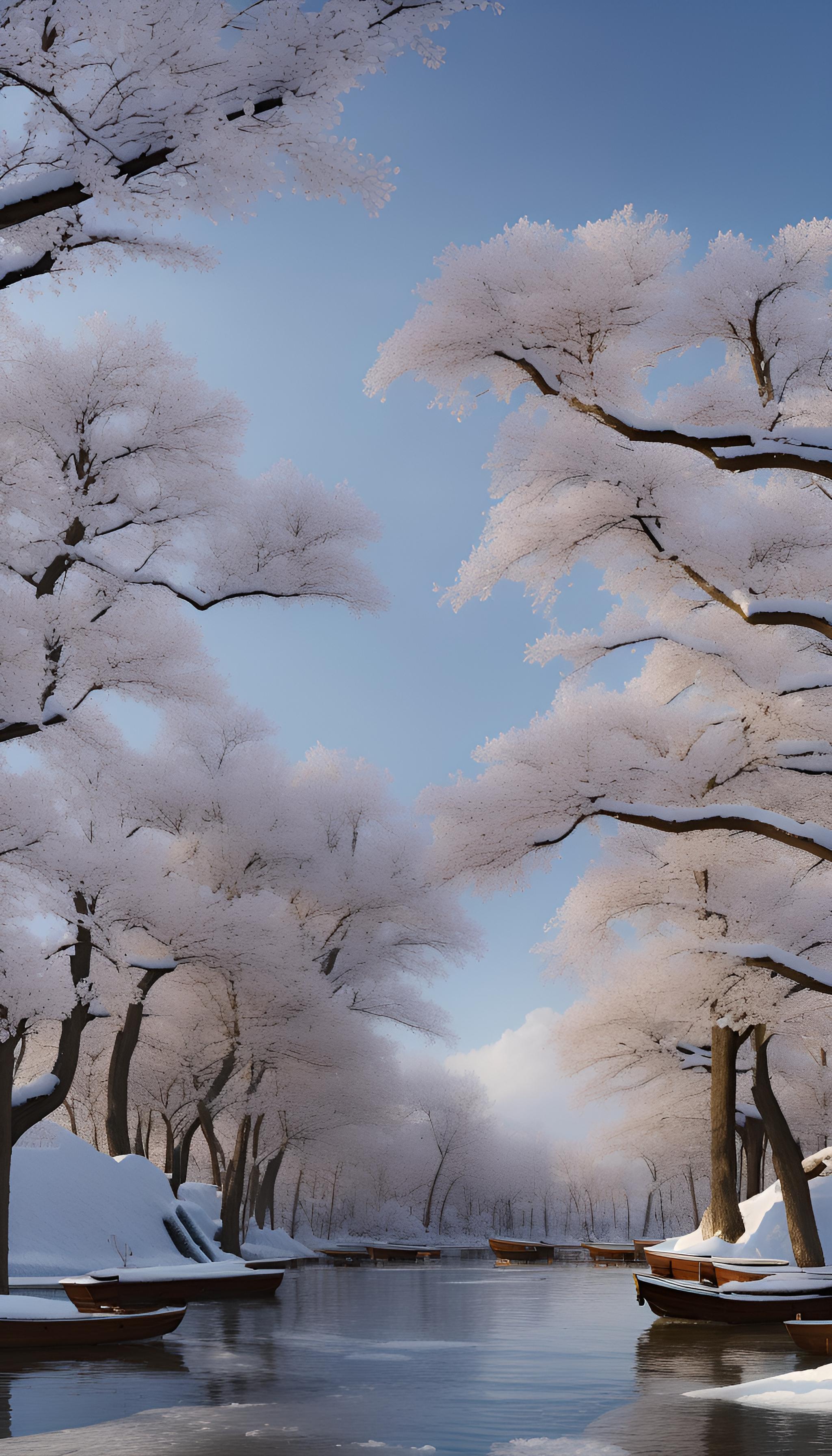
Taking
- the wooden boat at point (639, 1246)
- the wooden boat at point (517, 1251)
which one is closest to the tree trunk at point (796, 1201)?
the wooden boat at point (639, 1246)

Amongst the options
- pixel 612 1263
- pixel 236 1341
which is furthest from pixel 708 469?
pixel 612 1263

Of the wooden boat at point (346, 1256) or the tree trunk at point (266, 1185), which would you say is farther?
the wooden boat at point (346, 1256)

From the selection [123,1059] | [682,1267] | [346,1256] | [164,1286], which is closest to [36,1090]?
[164,1286]

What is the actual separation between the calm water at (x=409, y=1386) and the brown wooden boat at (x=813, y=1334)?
0.43 metres

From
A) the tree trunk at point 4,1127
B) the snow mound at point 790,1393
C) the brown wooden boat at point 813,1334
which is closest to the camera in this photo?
the snow mound at point 790,1393

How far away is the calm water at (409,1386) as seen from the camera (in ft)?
30.1

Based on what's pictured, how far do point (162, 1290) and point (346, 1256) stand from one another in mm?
33836

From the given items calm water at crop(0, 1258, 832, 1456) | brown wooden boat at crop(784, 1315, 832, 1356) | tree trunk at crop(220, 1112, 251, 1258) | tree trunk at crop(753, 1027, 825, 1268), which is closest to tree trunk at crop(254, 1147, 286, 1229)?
tree trunk at crop(220, 1112, 251, 1258)

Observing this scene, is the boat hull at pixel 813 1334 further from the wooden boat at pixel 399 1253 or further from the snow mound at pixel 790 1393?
the wooden boat at pixel 399 1253

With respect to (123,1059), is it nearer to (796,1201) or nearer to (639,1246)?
(796,1201)

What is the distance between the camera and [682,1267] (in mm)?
21062

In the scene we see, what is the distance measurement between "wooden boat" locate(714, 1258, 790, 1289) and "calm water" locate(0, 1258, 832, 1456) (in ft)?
2.84

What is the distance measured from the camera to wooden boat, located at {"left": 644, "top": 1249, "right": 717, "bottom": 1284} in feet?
66.3

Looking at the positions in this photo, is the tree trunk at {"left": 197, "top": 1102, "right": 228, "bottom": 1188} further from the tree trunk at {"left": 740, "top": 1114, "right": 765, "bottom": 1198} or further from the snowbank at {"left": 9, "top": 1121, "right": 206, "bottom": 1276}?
the tree trunk at {"left": 740, "top": 1114, "right": 765, "bottom": 1198}
